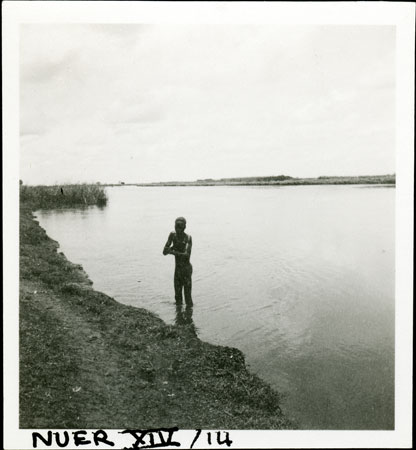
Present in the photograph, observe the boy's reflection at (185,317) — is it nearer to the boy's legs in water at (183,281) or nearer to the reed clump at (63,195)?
the boy's legs in water at (183,281)

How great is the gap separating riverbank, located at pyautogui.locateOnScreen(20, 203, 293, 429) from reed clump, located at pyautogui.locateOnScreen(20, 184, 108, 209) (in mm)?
19142

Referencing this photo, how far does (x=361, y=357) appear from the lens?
6672mm

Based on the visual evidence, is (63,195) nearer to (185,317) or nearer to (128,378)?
(185,317)

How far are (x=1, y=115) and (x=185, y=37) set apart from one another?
9.95ft

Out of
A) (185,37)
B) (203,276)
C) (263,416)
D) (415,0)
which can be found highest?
(415,0)

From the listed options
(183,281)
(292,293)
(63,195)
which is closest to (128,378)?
(183,281)

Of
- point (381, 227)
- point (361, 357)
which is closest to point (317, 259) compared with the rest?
point (381, 227)

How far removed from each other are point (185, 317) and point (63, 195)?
20989 millimetres

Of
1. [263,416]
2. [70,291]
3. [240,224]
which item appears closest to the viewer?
[263,416]

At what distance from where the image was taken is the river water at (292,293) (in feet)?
19.3

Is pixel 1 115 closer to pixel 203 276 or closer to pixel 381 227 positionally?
pixel 203 276

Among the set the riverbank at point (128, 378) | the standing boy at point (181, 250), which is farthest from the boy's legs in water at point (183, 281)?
the riverbank at point (128, 378)

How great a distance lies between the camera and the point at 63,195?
26.5 m

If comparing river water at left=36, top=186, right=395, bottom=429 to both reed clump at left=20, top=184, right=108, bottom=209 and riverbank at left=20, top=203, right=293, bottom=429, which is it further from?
reed clump at left=20, top=184, right=108, bottom=209
